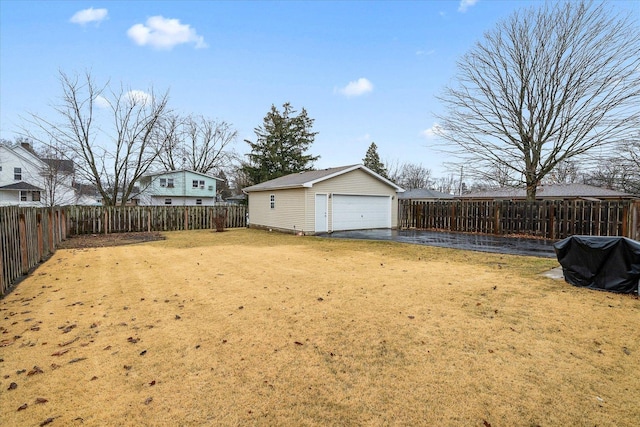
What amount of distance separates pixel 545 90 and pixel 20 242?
21233 mm

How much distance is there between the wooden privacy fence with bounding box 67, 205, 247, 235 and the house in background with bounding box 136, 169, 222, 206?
1677cm

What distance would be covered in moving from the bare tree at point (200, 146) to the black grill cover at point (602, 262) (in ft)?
120

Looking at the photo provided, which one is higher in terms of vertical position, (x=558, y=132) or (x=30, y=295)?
(x=558, y=132)

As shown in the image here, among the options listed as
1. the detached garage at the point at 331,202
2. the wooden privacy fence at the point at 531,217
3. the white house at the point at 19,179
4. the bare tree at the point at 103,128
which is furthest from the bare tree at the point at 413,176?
the white house at the point at 19,179

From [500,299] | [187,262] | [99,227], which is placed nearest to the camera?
[500,299]

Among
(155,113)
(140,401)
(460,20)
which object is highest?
(460,20)

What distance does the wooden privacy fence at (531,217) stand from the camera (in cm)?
1167

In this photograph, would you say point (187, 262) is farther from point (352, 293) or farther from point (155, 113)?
point (155, 113)

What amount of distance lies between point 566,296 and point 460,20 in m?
14.6

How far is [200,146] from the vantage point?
3847 cm

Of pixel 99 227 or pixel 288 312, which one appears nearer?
pixel 288 312

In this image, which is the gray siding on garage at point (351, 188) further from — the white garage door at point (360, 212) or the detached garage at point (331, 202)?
the white garage door at point (360, 212)

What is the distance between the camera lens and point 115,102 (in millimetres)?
21578

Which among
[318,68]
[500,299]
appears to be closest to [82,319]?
[500,299]
